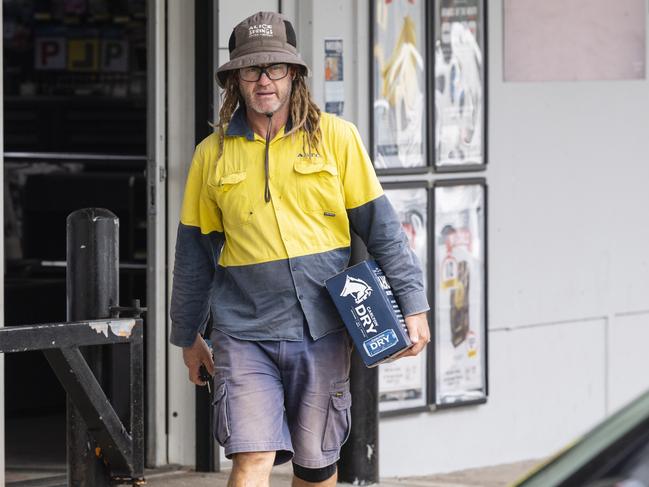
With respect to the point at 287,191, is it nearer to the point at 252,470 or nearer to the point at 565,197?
the point at 252,470

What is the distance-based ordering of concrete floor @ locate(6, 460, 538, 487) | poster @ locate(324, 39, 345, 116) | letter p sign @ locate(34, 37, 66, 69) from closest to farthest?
1. concrete floor @ locate(6, 460, 538, 487)
2. poster @ locate(324, 39, 345, 116)
3. letter p sign @ locate(34, 37, 66, 69)

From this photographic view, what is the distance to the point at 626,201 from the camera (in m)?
8.37

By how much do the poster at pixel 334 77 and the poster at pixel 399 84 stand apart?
18 cm

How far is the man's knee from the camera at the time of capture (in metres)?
4.80

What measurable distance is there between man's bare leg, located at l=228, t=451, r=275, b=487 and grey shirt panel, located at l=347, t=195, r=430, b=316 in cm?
65

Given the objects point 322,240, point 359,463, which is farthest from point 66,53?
point 322,240

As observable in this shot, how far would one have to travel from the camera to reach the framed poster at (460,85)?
7.48 meters

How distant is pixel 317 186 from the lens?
4902 millimetres

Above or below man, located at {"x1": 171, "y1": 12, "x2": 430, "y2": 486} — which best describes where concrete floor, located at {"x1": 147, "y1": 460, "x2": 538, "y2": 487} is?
below

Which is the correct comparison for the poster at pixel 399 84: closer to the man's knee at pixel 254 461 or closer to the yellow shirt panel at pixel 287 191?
the yellow shirt panel at pixel 287 191

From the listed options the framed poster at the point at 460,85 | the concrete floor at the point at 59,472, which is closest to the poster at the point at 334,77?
the framed poster at the point at 460,85

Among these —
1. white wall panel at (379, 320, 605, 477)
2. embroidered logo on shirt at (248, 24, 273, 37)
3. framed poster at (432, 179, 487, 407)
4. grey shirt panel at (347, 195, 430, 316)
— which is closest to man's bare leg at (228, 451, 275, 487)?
grey shirt panel at (347, 195, 430, 316)

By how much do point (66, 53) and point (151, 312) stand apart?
4.87 metres

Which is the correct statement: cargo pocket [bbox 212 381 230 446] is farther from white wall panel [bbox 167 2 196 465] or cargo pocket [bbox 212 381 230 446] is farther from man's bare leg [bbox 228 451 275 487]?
white wall panel [bbox 167 2 196 465]
